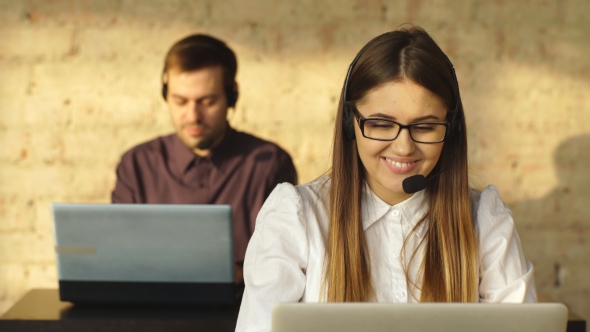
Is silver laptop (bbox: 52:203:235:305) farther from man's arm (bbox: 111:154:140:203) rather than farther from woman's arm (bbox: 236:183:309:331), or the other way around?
man's arm (bbox: 111:154:140:203)

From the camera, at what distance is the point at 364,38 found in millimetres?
2199

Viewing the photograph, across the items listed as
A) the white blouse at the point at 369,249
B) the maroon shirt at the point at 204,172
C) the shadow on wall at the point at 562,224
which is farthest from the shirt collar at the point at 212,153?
the white blouse at the point at 369,249

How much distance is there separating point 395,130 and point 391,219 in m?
0.18

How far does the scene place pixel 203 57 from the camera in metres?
2.17

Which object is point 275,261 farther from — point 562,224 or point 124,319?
point 562,224

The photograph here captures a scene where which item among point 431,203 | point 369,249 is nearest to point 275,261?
point 369,249

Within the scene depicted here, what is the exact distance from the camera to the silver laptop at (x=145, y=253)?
1.33 metres

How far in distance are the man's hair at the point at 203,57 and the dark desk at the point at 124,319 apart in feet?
3.10

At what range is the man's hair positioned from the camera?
2.17 metres

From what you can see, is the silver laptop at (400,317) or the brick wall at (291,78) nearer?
the silver laptop at (400,317)

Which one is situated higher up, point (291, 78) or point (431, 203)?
point (291, 78)

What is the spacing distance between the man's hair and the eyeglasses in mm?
1197

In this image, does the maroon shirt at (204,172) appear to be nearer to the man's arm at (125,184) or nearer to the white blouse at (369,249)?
the man's arm at (125,184)

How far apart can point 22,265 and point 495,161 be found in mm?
1666
